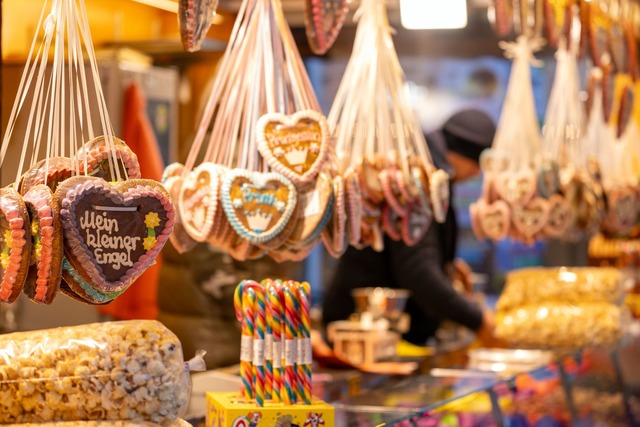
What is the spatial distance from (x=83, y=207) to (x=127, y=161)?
178 millimetres

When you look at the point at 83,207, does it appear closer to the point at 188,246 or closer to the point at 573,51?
the point at 188,246

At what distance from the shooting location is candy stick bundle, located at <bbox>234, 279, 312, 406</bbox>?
172 cm

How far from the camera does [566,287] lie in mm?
3125

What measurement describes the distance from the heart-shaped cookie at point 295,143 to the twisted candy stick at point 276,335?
12.6 inches

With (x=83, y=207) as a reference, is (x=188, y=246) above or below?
below

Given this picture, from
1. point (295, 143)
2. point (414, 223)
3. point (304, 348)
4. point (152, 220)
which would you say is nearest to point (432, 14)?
point (414, 223)

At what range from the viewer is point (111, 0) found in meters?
3.62

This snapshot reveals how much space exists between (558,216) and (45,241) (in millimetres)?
2113

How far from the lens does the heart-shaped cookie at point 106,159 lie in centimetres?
151

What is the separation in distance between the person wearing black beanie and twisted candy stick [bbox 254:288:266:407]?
1.84 metres

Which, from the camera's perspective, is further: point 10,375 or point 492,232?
point 492,232

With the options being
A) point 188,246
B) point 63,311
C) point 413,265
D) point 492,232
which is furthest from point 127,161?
point 413,265

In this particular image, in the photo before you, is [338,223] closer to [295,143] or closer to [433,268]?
[295,143]

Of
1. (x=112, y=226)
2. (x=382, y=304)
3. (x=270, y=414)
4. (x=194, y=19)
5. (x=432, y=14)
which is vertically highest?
(x=432, y=14)
